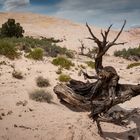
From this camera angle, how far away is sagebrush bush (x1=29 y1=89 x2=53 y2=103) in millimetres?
13055

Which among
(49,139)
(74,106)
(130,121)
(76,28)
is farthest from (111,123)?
(76,28)

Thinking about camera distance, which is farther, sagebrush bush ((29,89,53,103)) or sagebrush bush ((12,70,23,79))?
sagebrush bush ((12,70,23,79))

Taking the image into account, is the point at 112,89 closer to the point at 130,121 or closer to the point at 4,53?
the point at 130,121

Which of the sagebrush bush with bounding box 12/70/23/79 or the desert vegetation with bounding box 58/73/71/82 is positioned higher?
the sagebrush bush with bounding box 12/70/23/79

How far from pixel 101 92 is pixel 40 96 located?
233cm

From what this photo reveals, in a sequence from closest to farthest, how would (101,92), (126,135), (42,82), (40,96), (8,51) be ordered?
(126,135) < (101,92) < (40,96) < (42,82) < (8,51)

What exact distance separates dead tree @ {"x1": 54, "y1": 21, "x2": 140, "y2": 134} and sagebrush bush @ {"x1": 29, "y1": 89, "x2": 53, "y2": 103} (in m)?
0.34

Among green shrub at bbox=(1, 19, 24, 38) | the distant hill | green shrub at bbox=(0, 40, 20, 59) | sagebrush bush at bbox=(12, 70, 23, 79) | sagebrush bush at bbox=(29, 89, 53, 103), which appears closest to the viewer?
sagebrush bush at bbox=(29, 89, 53, 103)

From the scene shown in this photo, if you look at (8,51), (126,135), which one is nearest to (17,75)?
(8,51)

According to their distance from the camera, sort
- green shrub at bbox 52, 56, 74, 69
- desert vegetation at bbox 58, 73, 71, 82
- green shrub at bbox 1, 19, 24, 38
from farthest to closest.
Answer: green shrub at bbox 1, 19, 24, 38
green shrub at bbox 52, 56, 74, 69
desert vegetation at bbox 58, 73, 71, 82

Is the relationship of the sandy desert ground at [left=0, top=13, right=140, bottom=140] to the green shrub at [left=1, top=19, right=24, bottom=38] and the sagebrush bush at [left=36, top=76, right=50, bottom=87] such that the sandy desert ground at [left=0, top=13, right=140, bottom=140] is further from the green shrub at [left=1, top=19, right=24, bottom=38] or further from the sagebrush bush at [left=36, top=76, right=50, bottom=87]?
the green shrub at [left=1, top=19, right=24, bottom=38]

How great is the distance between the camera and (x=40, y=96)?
13.2m

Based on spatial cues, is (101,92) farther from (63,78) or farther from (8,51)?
(8,51)

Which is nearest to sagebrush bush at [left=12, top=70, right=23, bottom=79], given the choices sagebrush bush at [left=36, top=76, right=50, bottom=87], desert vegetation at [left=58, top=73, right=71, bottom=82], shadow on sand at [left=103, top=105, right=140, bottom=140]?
sagebrush bush at [left=36, top=76, right=50, bottom=87]
